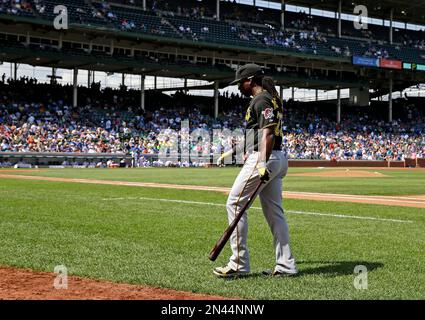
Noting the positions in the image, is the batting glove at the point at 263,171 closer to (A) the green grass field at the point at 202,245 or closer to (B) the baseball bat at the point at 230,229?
(B) the baseball bat at the point at 230,229

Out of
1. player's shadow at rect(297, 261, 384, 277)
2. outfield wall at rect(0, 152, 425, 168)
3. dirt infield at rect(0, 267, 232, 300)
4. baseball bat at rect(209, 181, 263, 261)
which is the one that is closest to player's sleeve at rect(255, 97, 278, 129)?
baseball bat at rect(209, 181, 263, 261)

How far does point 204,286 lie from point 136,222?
473 centimetres

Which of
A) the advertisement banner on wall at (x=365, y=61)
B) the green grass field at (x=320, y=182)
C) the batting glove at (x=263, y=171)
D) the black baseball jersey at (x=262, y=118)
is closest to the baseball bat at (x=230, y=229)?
the batting glove at (x=263, y=171)

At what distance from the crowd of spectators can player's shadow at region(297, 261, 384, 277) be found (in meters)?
32.9

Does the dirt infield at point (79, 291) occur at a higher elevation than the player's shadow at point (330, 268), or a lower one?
higher

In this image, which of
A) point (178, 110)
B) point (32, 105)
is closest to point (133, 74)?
point (178, 110)

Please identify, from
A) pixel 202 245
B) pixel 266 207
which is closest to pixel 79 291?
pixel 266 207

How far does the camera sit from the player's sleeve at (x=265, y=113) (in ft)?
18.3

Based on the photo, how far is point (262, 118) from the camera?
5.59 meters

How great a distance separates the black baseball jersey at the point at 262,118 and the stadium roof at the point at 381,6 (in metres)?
56.0

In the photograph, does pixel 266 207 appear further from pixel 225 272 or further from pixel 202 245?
pixel 202 245
